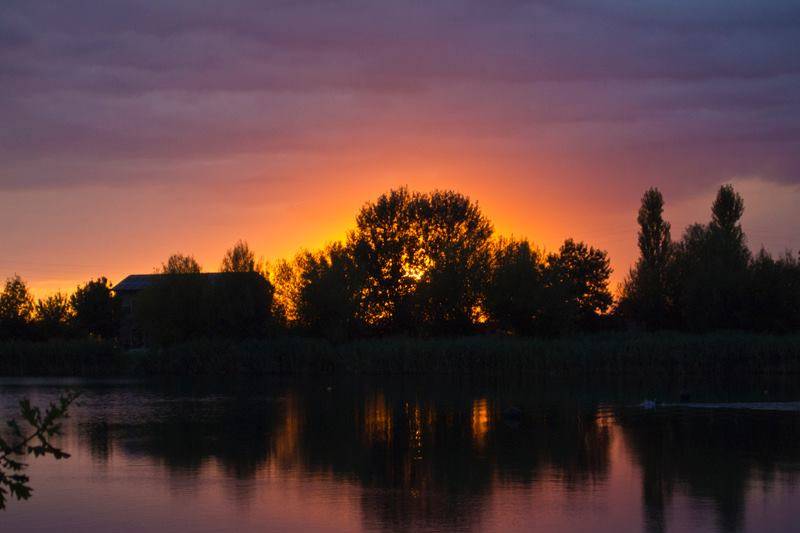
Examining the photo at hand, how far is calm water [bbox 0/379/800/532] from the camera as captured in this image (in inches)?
536

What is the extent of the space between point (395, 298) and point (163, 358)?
19.2 metres

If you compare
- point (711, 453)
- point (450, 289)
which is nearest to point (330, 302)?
point (450, 289)

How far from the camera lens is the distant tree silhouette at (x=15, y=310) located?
2830 inches

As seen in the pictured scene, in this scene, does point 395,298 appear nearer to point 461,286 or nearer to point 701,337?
point 461,286

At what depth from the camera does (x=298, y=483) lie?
16484 mm

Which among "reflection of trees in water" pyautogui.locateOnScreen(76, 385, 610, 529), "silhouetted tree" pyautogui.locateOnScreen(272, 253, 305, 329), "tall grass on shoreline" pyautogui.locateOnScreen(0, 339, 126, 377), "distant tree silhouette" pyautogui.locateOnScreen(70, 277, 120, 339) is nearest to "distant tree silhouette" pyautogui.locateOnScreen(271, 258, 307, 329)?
"silhouetted tree" pyautogui.locateOnScreen(272, 253, 305, 329)

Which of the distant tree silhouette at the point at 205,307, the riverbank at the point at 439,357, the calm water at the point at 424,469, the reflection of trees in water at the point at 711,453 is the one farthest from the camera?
the distant tree silhouette at the point at 205,307

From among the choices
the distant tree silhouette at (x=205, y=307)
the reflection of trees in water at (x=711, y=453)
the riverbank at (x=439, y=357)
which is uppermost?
the distant tree silhouette at (x=205, y=307)

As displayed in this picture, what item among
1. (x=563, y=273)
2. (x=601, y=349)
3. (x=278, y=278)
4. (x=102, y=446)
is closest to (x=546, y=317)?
(x=563, y=273)

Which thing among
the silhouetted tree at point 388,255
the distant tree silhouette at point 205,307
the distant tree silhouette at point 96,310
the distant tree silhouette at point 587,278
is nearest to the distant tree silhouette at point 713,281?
the distant tree silhouette at point 587,278

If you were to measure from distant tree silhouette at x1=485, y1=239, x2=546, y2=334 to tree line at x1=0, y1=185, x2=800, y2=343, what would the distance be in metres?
0.07

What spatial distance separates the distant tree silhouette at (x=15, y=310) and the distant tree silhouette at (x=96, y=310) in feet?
16.4

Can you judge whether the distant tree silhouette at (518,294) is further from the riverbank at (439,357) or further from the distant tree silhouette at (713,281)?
the distant tree silhouette at (713,281)

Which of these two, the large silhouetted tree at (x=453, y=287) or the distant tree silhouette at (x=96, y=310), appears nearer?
the large silhouetted tree at (x=453, y=287)
